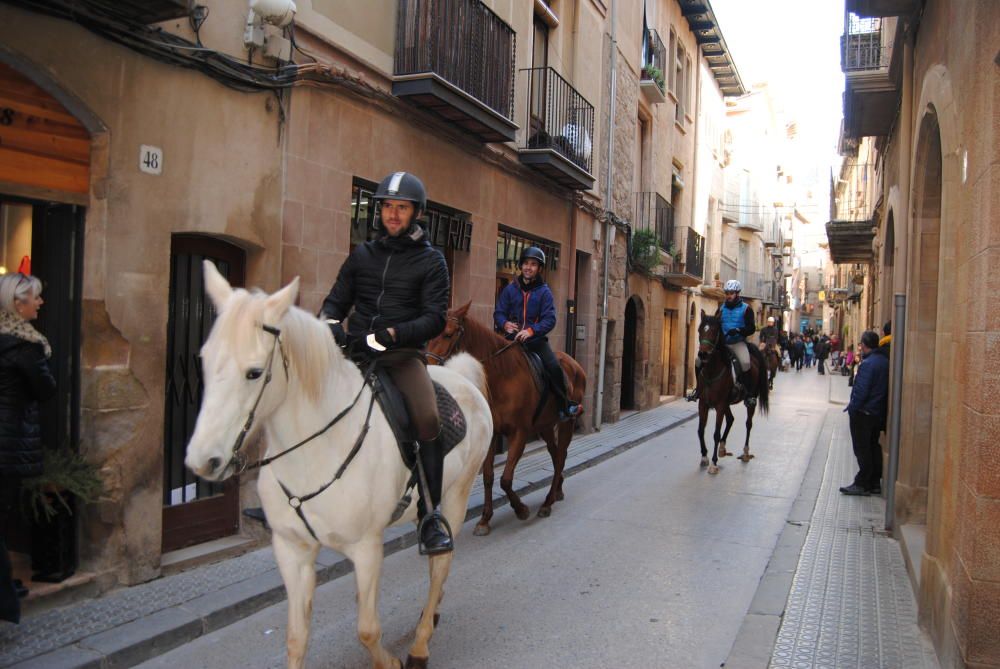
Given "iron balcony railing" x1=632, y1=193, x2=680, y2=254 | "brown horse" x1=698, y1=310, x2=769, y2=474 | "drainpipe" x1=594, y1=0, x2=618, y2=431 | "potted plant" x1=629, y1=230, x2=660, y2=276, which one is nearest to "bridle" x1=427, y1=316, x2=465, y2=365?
"brown horse" x1=698, y1=310, x2=769, y2=474

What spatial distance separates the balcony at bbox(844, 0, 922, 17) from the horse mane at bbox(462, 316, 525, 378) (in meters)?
4.49

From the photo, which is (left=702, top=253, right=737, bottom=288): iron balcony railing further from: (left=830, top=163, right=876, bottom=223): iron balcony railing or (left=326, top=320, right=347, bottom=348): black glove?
(left=326, top=320, right=347, bottom=348): black glove

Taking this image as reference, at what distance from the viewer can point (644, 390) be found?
17.8 meters

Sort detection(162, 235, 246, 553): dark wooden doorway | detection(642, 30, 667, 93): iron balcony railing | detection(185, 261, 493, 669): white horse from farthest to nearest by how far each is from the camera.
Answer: detection(642, 30, 667, 93): iron balcony railing < detection(162, 235, 246, 553): dark wooden doorway < detection(185, 261, 493, 669): white horse

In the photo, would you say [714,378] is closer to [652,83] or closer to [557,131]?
[557,131]

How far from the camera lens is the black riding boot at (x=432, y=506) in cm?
381

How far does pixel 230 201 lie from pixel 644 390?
13571 mm

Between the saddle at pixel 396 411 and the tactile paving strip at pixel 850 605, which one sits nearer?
the saddle at pixel 396 411

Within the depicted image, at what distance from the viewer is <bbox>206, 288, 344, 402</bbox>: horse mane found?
2652 mm

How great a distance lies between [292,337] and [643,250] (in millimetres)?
14559

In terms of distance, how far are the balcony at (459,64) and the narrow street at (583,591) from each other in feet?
14.9

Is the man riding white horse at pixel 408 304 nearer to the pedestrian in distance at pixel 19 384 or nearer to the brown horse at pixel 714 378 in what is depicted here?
the pedestrian in distance at pixel 19 384

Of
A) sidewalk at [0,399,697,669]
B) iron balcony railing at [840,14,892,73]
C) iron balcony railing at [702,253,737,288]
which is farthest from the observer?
iron balcony railing at [702,253,737,288]

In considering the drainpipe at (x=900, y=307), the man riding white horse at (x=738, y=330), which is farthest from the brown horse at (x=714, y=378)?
the drainpipe at (x=900, y=307)
